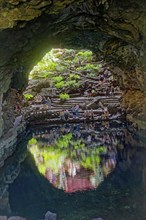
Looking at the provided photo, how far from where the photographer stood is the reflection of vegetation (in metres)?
11.0

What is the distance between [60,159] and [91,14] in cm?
487

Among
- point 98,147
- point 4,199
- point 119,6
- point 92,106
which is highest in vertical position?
point 119,6

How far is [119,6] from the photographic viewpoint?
30.2ft

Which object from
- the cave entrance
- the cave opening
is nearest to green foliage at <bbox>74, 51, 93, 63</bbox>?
the cave entrance

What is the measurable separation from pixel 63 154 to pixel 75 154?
1.54 feet

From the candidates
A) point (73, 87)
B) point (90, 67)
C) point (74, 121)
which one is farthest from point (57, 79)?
point (74, 121)

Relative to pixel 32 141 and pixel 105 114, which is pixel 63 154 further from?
pixel 105 114

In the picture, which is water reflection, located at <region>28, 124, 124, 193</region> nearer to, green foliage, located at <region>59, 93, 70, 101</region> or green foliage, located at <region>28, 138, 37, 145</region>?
green foliage, located at <region>28, 138, 37, 145</region>

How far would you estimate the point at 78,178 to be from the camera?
930 cm

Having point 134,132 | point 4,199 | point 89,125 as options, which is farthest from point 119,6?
point 89,125

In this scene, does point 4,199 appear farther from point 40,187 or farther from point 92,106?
point 92,106

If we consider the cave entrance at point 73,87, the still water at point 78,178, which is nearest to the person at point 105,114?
the cave entrance at point 73,87

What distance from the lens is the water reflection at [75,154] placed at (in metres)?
9.35

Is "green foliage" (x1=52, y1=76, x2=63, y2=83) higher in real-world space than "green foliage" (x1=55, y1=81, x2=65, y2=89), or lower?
higher
